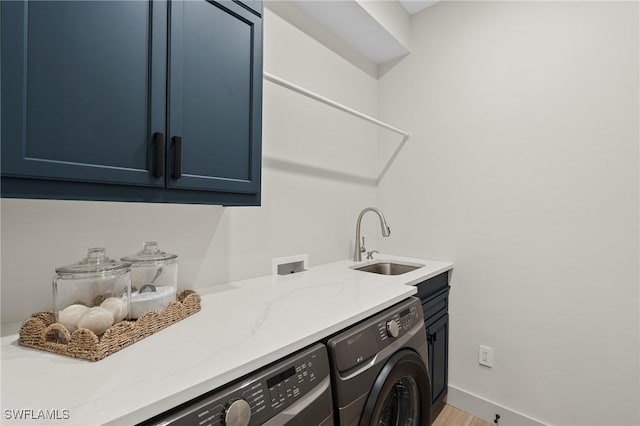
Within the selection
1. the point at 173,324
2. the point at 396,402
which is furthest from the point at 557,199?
the point at 173,324

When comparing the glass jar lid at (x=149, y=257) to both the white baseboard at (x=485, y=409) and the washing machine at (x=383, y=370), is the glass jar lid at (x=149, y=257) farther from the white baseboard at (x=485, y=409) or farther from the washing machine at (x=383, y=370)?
the white baseboard at (x=485, y=409)

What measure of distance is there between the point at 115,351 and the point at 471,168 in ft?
7.01

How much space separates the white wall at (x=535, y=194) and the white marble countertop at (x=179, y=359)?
1013 millimetres

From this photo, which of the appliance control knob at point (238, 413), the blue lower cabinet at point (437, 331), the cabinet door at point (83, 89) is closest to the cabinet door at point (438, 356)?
the blue lower cabinet at point (437, 331)

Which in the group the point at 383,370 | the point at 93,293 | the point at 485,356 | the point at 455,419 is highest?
the point at 93,293

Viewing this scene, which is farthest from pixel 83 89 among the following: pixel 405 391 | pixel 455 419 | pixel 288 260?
pixel 455 419

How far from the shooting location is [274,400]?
792 mm

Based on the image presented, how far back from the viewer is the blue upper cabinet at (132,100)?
75 centimetres

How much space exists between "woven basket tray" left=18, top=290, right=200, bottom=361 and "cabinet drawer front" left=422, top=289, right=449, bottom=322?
1434mm

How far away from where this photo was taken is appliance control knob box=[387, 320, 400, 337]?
1.23 m

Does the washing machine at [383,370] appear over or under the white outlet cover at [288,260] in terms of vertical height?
under

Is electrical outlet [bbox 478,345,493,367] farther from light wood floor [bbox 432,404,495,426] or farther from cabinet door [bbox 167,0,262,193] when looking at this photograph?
cabinet door [bbox 167,0,262,193]

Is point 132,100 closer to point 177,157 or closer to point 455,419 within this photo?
point 177,157

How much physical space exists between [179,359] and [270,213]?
1.06 m
